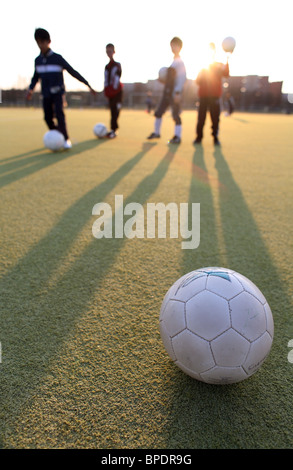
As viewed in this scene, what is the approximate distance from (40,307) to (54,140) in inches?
195

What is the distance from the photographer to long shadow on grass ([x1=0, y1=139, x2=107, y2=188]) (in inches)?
179

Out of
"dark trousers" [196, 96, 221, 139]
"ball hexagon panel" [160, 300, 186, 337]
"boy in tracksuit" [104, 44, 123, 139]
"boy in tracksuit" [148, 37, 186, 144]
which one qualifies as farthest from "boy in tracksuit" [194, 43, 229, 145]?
"ball hexagon panel" [160, 300, 186, 337]

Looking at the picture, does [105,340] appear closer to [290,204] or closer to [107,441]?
[107,441]

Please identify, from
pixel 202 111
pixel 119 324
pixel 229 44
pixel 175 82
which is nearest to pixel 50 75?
pixel 175 82

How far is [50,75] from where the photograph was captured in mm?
5512

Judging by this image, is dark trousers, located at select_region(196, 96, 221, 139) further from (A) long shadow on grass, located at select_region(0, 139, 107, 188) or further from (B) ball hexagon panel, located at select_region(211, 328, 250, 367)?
(B) ball hexagon panel, located at select_region(211, 328, 250, 367)

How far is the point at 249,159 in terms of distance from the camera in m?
6.26

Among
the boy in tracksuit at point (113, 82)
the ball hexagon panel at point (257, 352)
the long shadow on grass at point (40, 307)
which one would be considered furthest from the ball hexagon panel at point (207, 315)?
the boy in tracksuit at point (113, 82)

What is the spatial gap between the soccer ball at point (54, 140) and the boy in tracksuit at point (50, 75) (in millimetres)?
232

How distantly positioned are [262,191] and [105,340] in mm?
3229

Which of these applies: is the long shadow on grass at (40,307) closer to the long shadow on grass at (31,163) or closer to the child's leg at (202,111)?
the long shadow on grass at (31,163)

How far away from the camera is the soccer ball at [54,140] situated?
19.9 feet

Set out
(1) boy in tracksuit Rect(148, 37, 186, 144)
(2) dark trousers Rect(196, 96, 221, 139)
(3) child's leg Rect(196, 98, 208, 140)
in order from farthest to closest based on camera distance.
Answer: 1. (3) child's leg Rect(196, 98, 208, 140)
2. (2) dark trousers Rect(196, 96, 221, 139)
3. (1) boy in tracksuit Rect(148, 37, 186, 144)

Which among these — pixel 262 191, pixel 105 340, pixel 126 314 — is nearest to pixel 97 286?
pixel 126 314
